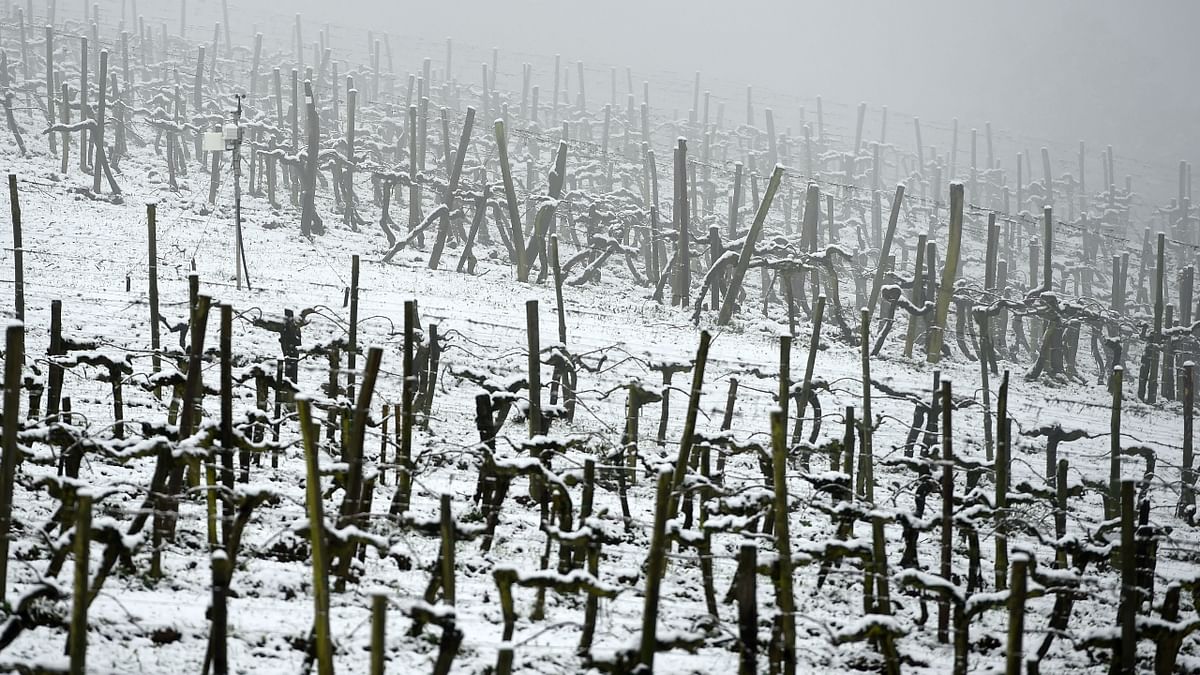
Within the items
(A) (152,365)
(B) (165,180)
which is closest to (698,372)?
(A) (152,365)

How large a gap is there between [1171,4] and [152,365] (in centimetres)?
11590

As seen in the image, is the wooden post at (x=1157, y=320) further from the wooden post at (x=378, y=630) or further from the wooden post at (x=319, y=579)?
the wooden post at (x=378, y=630)

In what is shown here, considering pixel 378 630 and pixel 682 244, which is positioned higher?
pixel 682 244

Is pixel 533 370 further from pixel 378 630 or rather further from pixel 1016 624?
pixel 1016 624

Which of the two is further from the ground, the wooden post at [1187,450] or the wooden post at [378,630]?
the wooden post at [378,630]

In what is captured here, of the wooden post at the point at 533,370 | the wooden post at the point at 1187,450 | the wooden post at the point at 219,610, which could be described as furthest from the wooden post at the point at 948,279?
the wooden post at the point at 219,610

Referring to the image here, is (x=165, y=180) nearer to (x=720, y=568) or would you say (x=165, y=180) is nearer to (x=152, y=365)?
(x=152, y=365)

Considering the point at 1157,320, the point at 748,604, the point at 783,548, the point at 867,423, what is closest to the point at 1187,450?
the point at 1157,320

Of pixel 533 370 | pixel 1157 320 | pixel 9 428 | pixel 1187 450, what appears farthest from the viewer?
pixel 1157 320

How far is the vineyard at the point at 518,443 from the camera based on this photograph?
5273 millimetres

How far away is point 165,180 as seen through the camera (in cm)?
2356

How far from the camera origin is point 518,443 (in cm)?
1012

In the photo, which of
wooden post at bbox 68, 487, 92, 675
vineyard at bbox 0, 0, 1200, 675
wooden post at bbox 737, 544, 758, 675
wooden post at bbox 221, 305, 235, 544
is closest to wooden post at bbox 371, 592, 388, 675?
vineyard at bbox 0, 0, 1200, 675

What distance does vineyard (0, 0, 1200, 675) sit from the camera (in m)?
5.27
